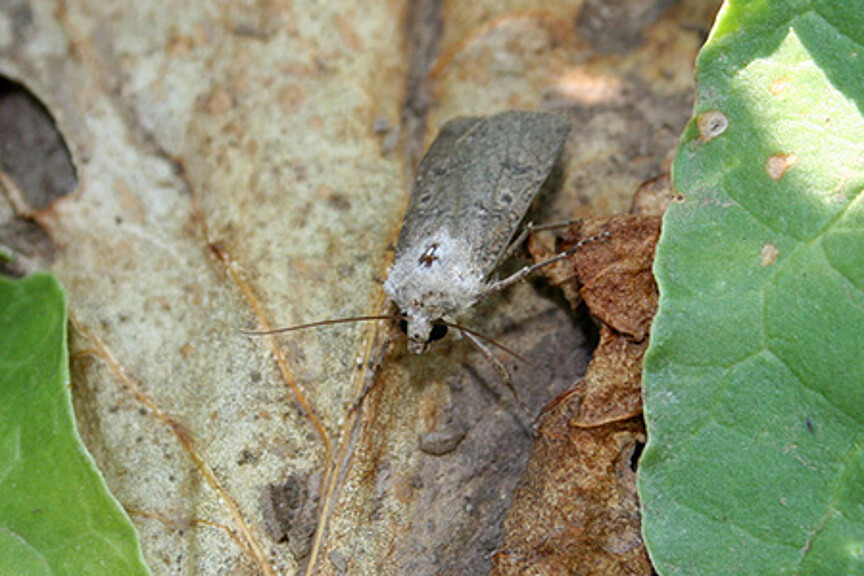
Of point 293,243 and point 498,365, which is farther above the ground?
point 293,243

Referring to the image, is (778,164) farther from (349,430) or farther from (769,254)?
(349,430)

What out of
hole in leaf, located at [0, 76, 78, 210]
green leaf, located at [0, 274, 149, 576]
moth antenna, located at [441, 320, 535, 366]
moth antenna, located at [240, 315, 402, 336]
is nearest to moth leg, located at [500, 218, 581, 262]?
moth antenna, located at [441, 320, 535, 366]

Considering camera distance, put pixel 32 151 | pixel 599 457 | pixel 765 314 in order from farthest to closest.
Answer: pixel 32 151 < pixel 599 457 < pixel 765 314

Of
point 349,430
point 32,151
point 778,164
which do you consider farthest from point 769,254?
point 32,151

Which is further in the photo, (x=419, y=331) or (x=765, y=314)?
(x=419, y=331)

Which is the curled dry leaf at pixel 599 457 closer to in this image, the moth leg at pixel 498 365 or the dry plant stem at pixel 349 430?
the moth leg at pixel 498 365

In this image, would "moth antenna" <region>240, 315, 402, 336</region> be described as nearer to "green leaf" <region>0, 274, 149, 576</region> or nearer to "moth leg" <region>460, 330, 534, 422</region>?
"moth leg" <region>460, 330, 534, 422</region>

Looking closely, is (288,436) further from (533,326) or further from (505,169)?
(505,169)
